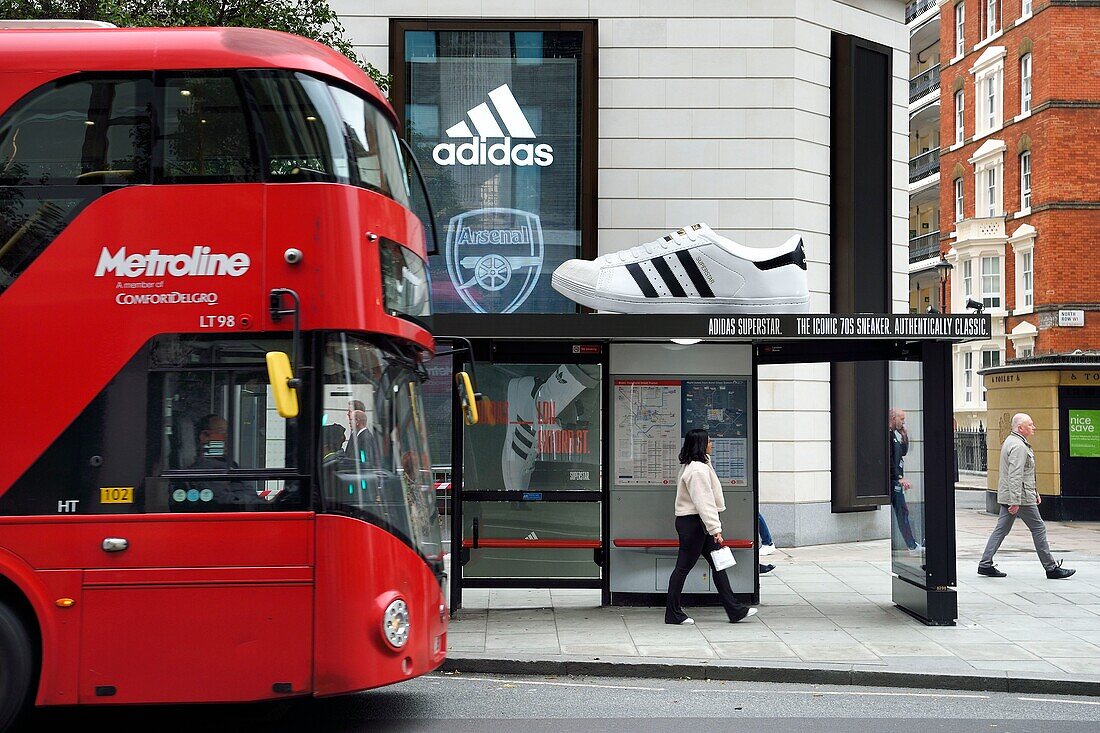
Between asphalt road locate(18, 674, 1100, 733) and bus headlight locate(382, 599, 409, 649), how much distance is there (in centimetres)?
80

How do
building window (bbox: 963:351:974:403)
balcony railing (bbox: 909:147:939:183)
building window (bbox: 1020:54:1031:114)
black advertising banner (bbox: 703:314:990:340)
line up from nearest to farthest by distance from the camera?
1. black advertising banner (bbox: 703:314:990:340)
2. building window (bbox: 1020:54:1031:114)
3. building window (bbox: 963:351:974:403)
4. balcony railing (bbox: 909:147:939:183)

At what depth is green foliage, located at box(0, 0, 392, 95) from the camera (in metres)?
11.5

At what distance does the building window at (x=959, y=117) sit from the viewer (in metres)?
45.8

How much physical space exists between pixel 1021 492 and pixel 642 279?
5603 mm

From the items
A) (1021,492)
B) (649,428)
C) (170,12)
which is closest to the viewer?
(649,428)

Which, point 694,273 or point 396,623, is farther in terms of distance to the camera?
point 694,273

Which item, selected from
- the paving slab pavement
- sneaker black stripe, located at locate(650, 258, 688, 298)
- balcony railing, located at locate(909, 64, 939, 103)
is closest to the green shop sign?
the paving slab pavement

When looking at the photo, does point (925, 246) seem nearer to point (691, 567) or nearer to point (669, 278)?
point (669, 278)

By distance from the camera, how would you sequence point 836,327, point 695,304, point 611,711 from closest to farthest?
point 611,711
point 836,327
point 695,304

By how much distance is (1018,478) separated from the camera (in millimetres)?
12812

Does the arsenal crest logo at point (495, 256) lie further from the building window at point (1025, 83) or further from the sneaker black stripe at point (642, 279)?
the building window at point (1025, 83)

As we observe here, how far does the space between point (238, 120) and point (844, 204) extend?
1123cm

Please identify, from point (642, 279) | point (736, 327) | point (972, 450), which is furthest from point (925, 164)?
point (736, 327)

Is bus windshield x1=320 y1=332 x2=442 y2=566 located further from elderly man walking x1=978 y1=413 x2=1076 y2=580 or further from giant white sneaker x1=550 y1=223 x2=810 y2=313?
elderly man walking x1=978 y1=413 x2=1076 y2=580
